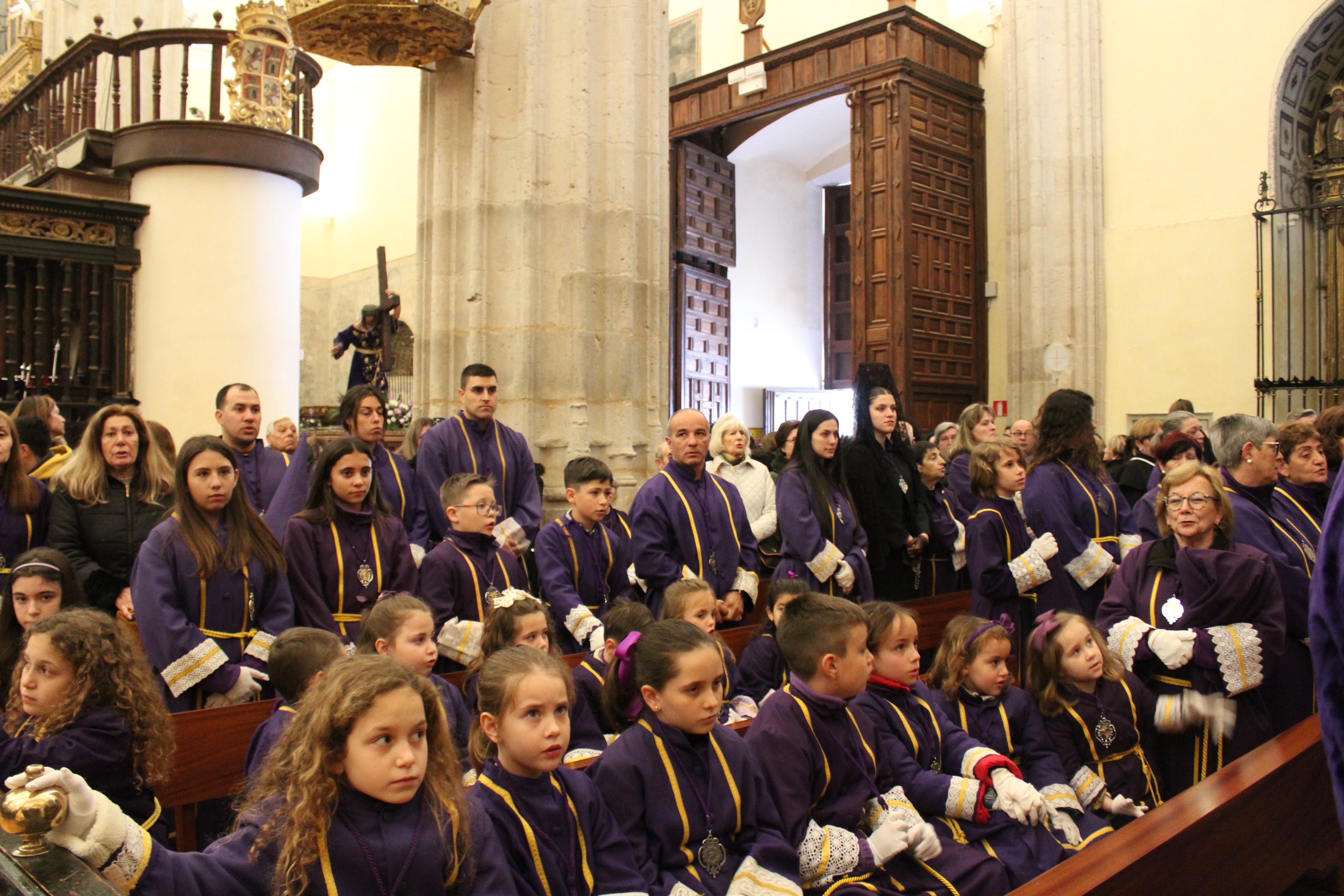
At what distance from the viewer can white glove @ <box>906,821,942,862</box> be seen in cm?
266

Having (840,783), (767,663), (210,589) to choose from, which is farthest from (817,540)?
(210,589)

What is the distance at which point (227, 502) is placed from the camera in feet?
11.5

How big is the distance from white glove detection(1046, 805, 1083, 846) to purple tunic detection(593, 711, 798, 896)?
96 centimetres

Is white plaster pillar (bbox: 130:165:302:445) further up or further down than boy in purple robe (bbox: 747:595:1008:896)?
further up

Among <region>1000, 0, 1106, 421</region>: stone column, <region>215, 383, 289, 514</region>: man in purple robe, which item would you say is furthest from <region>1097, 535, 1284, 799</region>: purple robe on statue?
<region>1000, 0, 1106, 421</region>: stone column

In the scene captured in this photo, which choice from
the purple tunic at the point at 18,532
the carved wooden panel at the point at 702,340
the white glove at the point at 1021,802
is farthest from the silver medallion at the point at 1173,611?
the carved wooden panel at the point at 702,340

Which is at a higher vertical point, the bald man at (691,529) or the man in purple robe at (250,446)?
the man in purple robe at (250,446)

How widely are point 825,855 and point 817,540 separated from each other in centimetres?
224

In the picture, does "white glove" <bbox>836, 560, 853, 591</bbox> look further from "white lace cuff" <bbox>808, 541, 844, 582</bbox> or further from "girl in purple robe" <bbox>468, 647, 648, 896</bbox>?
"girl in purple robe" <bbox>468, 647, 648, 896</bbox>

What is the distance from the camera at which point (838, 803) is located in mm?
2783

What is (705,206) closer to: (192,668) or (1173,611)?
(1173,611)

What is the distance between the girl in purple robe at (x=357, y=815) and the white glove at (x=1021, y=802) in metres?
1.51

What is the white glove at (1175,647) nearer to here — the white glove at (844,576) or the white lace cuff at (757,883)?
the white glove at (844,576)

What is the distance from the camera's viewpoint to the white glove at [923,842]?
2660mm
